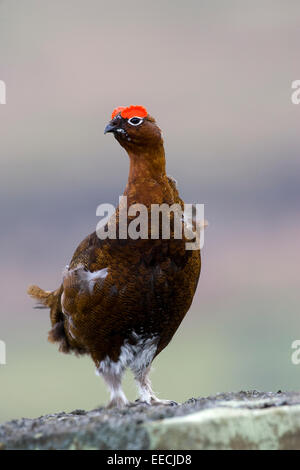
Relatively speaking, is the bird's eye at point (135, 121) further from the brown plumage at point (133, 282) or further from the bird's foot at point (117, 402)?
the bird's foot at point (117, 402)

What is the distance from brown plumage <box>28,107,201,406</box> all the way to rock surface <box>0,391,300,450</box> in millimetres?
1134

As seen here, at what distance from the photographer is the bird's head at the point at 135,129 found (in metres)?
5.22

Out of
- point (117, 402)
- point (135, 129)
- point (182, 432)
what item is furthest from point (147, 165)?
point (182, 432)

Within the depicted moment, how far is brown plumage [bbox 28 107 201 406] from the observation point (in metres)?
5.05

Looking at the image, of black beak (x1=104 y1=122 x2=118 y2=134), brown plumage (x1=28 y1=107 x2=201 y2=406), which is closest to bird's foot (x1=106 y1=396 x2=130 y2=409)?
brown plumage (x1=28 y1=107 x2=201 y2=406)

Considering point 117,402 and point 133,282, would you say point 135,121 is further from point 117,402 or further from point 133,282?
point 117,402

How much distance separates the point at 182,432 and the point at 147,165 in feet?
7.08

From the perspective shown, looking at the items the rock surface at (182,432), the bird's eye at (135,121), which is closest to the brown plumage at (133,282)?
the bird's eye at (135,121)

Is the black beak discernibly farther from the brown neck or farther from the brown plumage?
the brown neck

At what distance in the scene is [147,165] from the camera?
5.23 metres

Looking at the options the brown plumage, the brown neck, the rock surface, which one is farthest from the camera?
the brown neck

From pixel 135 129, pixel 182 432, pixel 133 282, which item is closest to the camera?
pixel 182 432
